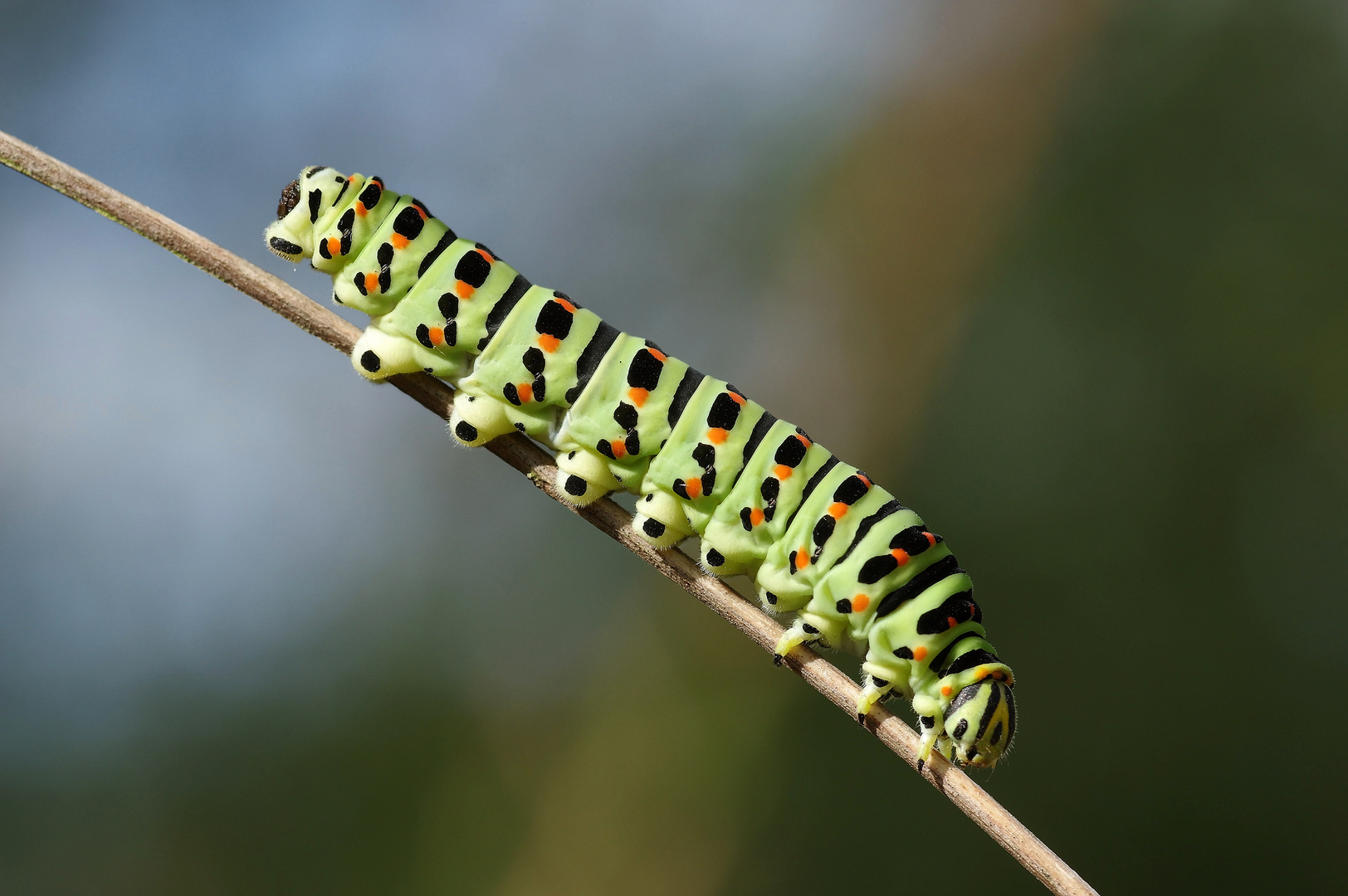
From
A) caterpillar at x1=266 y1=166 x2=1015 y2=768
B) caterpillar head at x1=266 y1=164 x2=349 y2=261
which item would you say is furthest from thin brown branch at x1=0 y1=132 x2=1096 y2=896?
caterpillar head at x1=266 y1=164 x2=349 y2=261

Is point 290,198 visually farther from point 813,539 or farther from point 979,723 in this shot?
point 979,723

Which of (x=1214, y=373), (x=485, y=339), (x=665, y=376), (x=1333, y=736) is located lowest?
(x=485, y=339)

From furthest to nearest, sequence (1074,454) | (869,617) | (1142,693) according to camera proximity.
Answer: (1074,454)
(1142,693)
(869,617)

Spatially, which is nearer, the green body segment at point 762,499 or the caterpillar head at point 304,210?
the green body segment at point 762,499

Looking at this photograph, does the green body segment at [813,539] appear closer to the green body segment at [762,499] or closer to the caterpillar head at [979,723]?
the green body segment at [762,499]

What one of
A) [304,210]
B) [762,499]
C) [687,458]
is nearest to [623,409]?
[687,458]

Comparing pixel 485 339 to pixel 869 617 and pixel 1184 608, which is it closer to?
pixel 869 617

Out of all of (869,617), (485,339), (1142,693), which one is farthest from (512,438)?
(1142,693)

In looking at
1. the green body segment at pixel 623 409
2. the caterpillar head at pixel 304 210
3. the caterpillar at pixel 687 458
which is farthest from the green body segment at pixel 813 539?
the caterpillar head at pixel 304 210
